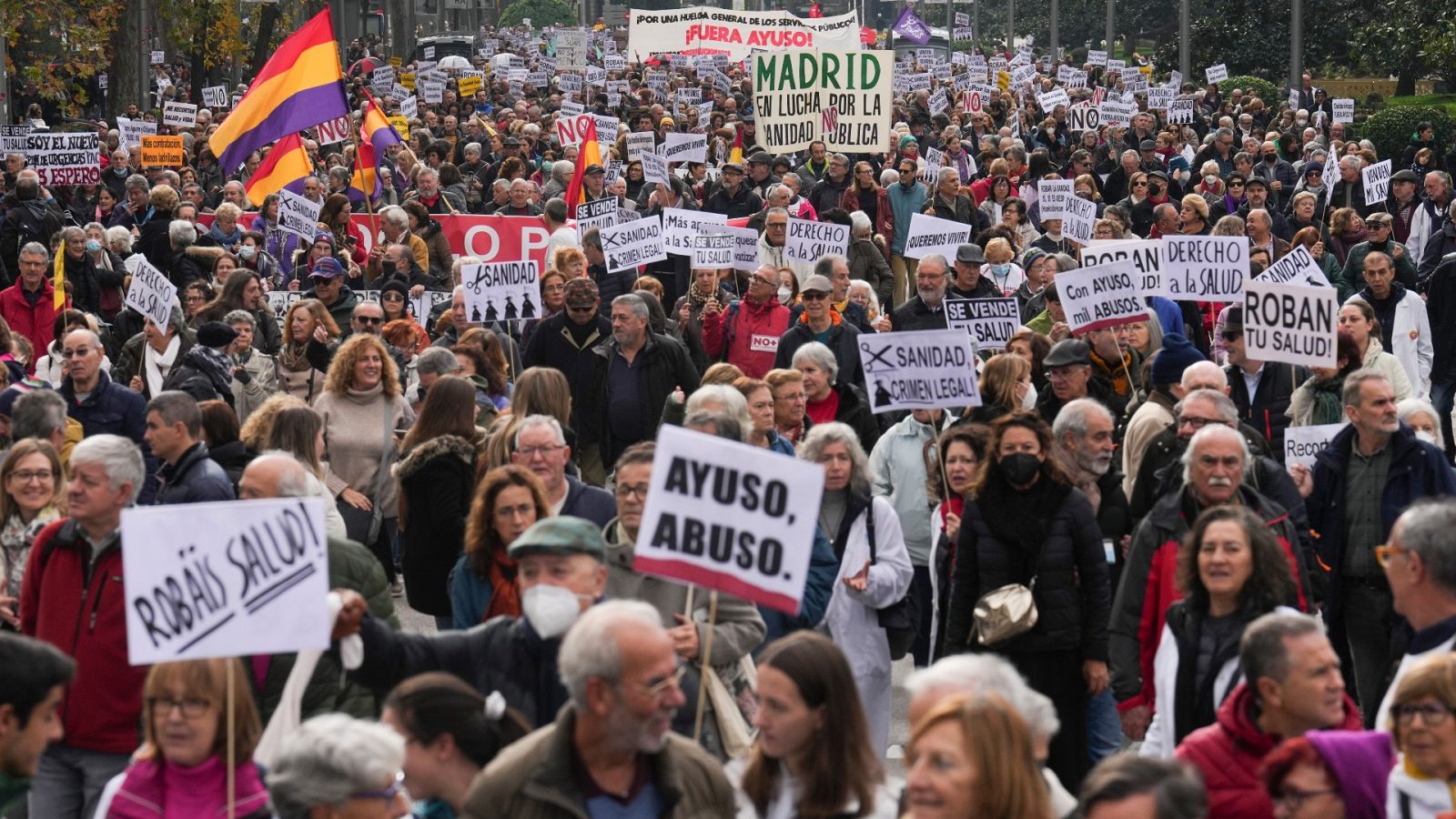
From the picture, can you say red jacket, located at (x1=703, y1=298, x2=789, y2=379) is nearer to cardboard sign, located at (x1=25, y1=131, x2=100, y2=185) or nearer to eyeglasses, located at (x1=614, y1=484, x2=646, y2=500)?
eyeglasses, located at (x1=614, y1=484, x2=646, y2=500)

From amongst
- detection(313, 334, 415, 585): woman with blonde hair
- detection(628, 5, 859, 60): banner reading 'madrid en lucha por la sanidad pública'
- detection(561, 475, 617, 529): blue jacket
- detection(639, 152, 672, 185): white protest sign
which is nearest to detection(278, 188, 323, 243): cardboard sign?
detection(639, 152, 672, 185): white protest sign

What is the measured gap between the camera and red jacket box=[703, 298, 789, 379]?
12.9 m

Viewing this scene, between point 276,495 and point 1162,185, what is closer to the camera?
point 276,495

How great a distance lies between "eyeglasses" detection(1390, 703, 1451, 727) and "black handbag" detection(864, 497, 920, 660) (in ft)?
10.5

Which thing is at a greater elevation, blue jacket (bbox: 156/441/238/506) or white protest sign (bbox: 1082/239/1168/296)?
white protest sign (bbox: 1082/239/1168/296)

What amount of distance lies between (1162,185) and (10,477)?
14471 millimetres

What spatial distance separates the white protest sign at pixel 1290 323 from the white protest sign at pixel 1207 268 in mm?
2750

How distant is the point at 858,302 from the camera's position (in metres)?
13.3

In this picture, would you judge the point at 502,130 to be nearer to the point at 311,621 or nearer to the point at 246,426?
the point at 246,426

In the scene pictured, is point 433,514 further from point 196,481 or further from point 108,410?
point 108,410

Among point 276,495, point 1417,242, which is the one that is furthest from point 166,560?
point 1417,242

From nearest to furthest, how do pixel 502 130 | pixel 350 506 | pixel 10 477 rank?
1. pixel 10 477
2. pixel 350 506
3. pixel 502 130

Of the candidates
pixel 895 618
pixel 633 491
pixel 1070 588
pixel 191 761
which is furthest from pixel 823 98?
pixel 191 761

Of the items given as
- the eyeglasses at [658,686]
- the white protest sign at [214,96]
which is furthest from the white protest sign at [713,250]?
the white protest sign at [214,96]
